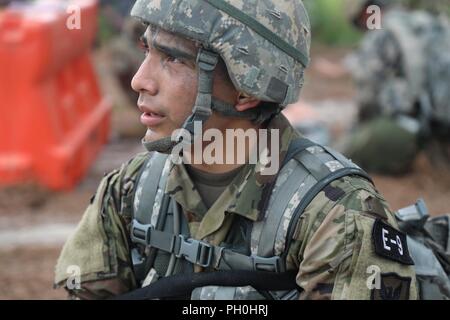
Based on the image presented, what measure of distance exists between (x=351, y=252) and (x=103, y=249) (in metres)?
0.95

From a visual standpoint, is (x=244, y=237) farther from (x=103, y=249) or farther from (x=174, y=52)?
(x=174, y=52)

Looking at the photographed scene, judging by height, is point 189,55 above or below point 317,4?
below

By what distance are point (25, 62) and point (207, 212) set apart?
14.7 ft

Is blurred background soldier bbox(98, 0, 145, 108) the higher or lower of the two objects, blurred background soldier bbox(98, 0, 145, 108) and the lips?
the higher

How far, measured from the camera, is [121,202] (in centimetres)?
331

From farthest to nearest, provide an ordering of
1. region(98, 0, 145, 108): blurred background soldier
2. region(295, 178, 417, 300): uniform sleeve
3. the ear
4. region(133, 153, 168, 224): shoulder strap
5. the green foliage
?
the green foliage → region(98, 0, 145, 108): blurred background soldier → region(133, 153, 168, 224): shoulder strap → the ear → region(295, 178, 417, 300): uniform sleeve

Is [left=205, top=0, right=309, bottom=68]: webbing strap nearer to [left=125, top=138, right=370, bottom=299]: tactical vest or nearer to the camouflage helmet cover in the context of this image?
the camouflage helmet cover

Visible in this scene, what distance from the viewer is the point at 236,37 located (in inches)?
118

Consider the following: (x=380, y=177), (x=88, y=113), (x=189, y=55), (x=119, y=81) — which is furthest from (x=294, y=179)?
(x=119, y=81)

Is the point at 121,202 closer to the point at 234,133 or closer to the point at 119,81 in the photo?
the point at 234,133

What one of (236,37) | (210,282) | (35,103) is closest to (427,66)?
(35,103)

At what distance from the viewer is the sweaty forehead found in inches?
119

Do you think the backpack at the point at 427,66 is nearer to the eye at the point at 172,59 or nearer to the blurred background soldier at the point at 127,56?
the blurred background soldier at the point at 127,56

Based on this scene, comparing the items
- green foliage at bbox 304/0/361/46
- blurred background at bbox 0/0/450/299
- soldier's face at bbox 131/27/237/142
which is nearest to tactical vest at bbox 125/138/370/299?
soldier's face at bbox 131/27/237/142
